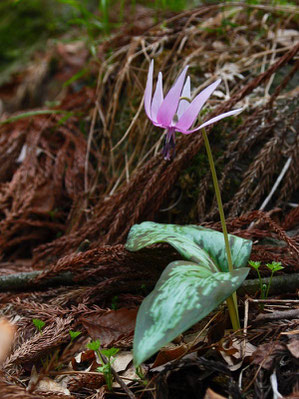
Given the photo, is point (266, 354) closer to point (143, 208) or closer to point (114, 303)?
point (114, 303)

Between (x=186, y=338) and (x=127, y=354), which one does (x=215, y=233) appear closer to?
(x=186, y=338)

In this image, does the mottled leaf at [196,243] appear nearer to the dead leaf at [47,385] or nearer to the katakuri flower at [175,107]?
the katakuri flower at [175,107]

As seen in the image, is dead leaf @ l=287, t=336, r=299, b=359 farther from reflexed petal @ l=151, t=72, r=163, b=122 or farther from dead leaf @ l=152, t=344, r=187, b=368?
reflexed petal @ l=151, t=72, r=163, b=122

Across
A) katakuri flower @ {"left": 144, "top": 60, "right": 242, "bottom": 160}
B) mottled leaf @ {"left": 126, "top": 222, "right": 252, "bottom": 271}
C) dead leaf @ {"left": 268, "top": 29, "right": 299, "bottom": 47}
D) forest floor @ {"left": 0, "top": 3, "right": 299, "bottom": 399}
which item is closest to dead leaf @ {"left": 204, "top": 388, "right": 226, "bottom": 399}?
forest floor @ {"left": 0, "top": 3, "right": 299, "bottom": 399}

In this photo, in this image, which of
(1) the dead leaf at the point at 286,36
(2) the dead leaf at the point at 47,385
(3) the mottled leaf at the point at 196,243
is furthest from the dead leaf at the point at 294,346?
(1) the dead leaf at the point at 286,36

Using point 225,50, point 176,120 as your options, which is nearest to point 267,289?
point 176,120

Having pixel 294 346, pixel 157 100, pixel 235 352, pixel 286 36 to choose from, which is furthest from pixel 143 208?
pixel 286 36
